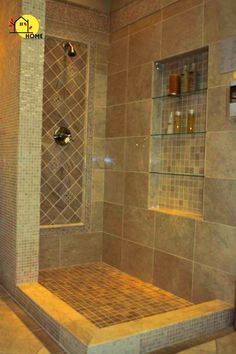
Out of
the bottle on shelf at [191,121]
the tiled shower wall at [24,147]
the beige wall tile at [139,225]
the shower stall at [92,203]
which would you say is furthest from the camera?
the beige wall tile at [139,225]

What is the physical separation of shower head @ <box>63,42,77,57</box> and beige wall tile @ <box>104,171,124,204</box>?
1.11 m

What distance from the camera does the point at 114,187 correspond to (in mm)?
3549

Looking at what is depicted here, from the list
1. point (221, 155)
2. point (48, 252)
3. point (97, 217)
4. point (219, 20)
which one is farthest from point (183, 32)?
point (48, 252)

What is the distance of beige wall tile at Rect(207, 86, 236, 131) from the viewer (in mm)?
2463

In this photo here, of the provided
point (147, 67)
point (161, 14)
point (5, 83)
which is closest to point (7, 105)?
point (5, 83)

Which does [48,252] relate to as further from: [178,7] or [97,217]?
[178,7]

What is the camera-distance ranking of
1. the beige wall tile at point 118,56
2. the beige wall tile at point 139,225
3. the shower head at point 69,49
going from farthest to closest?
the beige wall tile at point 118,56 < the shower head at point 69,49 < the beige wall tile at point 139,225

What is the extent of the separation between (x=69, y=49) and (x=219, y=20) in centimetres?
137

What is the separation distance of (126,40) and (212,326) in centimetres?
242

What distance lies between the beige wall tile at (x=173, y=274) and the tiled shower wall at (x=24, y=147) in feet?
3.14

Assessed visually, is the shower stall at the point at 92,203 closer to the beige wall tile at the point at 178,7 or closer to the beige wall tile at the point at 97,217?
the beige wall tile at the point at 97,217

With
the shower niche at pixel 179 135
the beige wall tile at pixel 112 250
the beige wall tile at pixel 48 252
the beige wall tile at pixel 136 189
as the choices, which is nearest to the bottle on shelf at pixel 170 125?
the shower niche at pixel 179 135

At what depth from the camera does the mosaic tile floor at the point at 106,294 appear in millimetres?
2477

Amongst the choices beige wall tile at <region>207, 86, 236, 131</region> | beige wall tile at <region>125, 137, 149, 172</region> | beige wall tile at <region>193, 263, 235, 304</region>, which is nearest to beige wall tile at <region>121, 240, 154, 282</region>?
beige wall tile at <region>193, 263, 235, 304</region>
